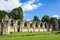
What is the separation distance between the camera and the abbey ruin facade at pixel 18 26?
112 feet

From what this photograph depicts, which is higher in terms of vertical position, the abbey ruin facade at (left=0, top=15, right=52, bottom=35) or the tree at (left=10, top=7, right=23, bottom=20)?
the tree at (left=10, top=7, right=23, bottom=20)

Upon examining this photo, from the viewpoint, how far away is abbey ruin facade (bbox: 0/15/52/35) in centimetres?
3409

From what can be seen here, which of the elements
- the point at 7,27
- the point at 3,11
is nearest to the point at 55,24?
the point at 3,11

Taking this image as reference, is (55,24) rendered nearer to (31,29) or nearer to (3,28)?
(31,29)

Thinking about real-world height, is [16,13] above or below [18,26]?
above

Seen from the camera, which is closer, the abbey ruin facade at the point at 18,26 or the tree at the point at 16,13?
the abbey ruin facade at the point at 18,26

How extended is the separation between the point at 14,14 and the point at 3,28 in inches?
1768

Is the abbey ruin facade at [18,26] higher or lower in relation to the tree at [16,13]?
lower

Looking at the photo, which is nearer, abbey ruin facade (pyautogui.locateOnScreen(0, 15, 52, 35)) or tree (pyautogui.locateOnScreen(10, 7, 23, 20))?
abbey ruin facade (pyautogui.locateOnScreen(0, 15, 52, 35))

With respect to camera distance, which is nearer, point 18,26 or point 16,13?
point 18,26

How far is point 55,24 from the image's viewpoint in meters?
83.1

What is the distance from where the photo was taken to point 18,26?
195ft

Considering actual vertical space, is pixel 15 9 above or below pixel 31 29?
above

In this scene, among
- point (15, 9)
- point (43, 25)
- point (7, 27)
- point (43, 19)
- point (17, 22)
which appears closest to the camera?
point (7, 27)
